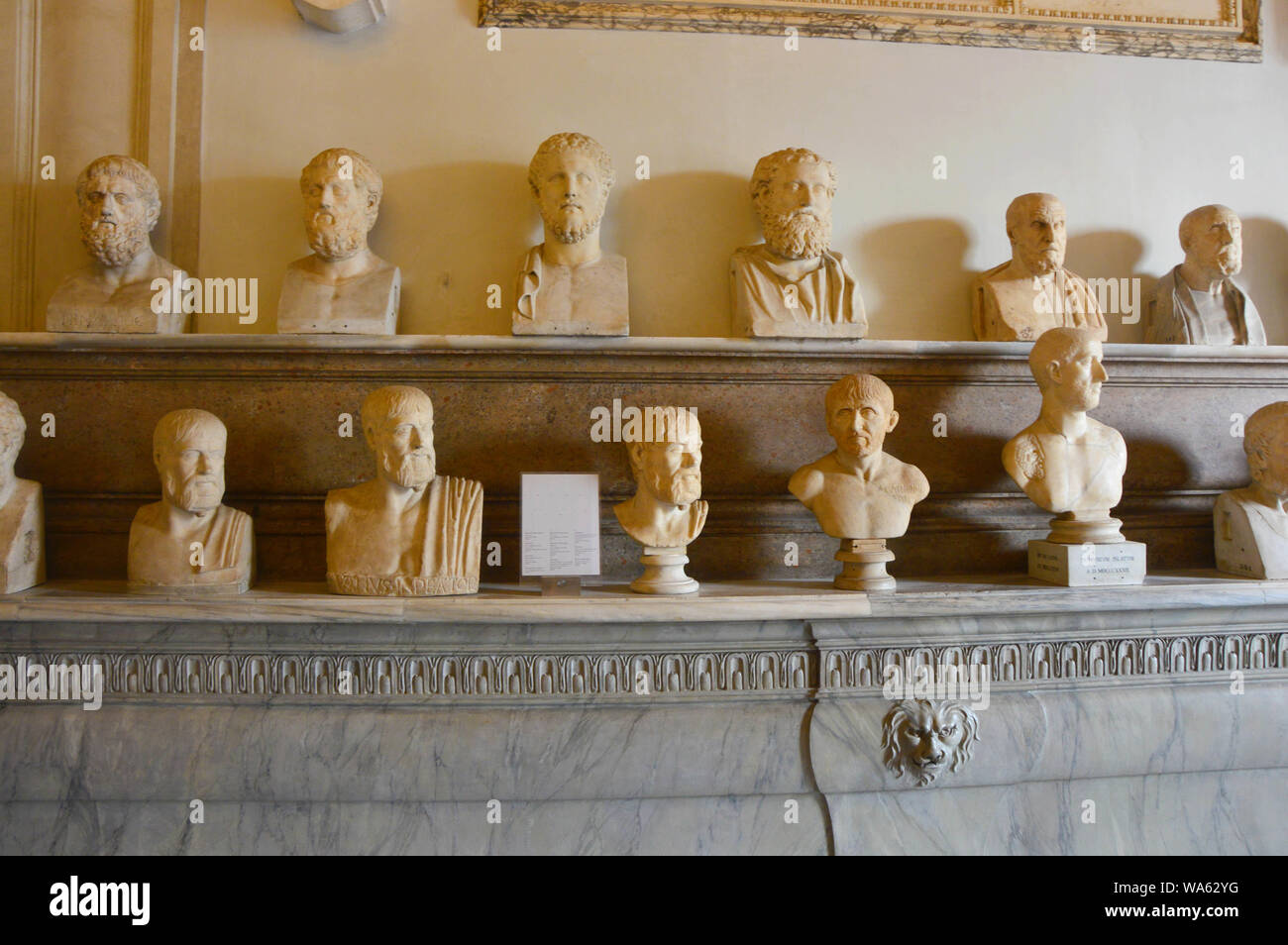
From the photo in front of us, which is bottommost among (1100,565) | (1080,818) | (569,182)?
(1080,818)

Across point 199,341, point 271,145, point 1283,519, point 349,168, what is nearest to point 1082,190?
point 1283,519

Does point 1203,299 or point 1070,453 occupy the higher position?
point 1203,299

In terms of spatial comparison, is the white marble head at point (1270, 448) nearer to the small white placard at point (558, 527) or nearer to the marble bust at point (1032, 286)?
the marble bust at point (1032, 286)

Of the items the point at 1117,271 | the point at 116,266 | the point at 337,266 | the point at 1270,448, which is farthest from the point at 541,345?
the point at 1270,448

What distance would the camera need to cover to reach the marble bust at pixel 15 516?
272 cm

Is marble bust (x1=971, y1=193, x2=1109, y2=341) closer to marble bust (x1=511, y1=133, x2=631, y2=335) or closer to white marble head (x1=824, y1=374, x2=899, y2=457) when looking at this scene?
white marble head (x1=824, y1=374, x2=899, y2=457)

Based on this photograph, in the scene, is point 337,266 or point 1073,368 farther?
point 337,266

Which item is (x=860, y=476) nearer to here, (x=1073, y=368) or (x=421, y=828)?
(x=1073, y=368)

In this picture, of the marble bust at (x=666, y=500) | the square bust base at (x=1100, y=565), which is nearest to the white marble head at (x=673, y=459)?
the marble bust at (x=666, y=500)

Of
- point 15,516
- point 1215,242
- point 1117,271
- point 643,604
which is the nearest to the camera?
point 643,604

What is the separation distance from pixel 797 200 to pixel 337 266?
69.9 inches

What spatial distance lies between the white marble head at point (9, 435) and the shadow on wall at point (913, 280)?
316cm

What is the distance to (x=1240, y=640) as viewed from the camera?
3055mm

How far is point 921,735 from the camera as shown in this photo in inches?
112
